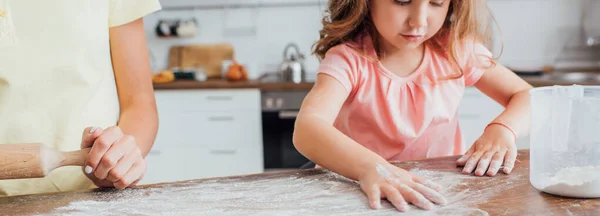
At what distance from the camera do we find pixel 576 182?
0.77 meters

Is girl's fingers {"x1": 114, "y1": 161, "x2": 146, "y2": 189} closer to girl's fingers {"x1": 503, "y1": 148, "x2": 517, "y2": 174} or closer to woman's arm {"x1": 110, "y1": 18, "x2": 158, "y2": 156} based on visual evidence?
woman's arm {"x1": 110, "y1": 18, "x2": 158, "y2": 156}

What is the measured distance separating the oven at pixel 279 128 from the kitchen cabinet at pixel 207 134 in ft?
0.24

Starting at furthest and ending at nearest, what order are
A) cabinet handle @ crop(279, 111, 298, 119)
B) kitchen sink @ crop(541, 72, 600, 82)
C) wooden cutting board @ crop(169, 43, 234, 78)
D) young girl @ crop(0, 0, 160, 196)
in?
wooden cutting board @ crop(169, 43, 234, 78) < cabinet handle @ crop(279, 111, 298, 119) < kitchen sink @ crop(541, 72, 600, 82) < young girl @ crop(0, 0, 160, 196)

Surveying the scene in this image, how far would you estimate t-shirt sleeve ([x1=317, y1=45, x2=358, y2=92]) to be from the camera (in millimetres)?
1167

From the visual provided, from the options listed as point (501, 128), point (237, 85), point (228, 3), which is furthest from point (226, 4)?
point (501, 128)

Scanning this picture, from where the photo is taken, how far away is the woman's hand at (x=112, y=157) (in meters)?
0.85

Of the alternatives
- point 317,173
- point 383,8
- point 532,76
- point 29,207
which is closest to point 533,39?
point 532,76

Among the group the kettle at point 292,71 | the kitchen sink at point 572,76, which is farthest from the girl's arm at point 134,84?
the kitchen sink at point 572,76

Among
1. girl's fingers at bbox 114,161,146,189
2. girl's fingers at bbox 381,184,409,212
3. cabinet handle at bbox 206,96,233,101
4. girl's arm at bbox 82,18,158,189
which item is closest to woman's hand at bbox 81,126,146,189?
girl's fingers at bbox 114,161,146,189

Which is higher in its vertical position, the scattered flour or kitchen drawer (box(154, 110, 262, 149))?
the scattered flour

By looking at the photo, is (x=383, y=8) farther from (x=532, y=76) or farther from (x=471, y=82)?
(x=532, y=76)

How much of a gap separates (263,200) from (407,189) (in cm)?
20

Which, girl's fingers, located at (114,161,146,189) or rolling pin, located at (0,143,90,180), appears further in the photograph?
girl's fingers, located at (114,161,146,189)

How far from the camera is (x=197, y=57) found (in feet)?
12.1
